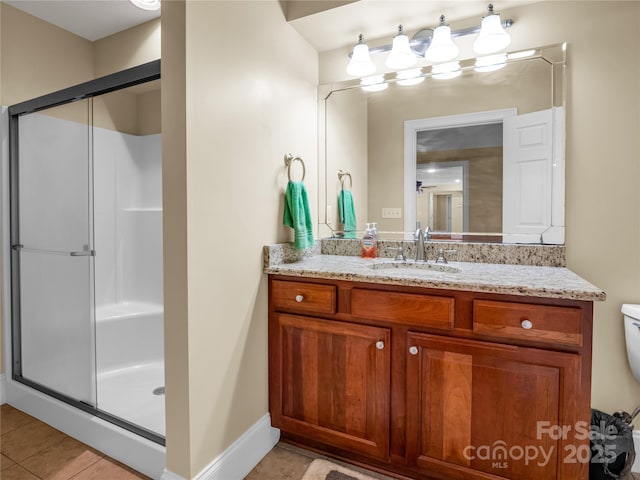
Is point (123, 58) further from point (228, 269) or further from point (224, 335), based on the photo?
point (224, 335)

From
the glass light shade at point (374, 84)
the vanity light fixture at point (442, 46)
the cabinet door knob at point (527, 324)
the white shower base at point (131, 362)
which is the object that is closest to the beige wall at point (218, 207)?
the white shower base at point (131, 362)

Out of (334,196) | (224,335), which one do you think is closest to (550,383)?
(224,335)

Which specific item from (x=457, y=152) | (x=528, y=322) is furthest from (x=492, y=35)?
(x=528, y=322)

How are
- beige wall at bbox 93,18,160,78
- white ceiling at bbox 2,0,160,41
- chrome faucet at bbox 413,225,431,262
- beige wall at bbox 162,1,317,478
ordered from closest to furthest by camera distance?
beige wall at bbox 162,1,317,478 → chrome faucet at bbox 413,225,431,262 → white ceiling at bbox 2,0,160,41 → beige wall at bbox 93,18,160,78

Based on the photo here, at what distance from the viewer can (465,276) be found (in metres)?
1.42

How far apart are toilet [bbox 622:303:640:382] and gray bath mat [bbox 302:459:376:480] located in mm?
1246

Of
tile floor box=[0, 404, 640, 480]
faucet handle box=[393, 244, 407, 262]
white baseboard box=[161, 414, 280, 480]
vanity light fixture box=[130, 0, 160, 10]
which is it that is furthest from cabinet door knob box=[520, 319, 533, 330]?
vanity light fixture box=[130, 0, 160, 10]

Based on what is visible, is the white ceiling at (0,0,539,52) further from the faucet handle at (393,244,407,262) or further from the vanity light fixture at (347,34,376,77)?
the faucet handle at (393,244,407,262)

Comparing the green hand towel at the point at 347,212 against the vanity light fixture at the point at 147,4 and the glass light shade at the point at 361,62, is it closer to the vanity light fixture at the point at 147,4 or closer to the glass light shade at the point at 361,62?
the glass light shade at the point at 361,62

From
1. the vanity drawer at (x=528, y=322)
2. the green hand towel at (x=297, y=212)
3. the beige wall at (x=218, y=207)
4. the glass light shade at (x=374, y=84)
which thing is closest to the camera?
the vanity drawer at (x=528, y=322)

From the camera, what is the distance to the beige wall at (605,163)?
158cm

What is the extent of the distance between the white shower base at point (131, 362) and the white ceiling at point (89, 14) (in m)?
1.94

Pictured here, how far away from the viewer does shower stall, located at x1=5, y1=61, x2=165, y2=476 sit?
188cm

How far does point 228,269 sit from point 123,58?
6.69ft
